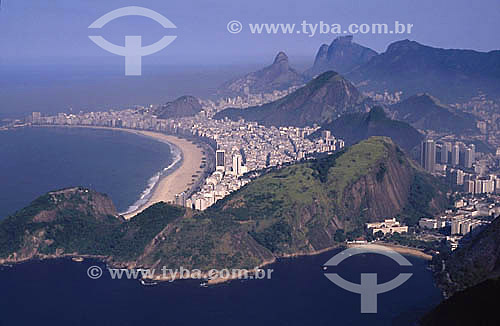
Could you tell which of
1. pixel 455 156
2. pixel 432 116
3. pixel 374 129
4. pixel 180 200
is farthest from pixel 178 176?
pixel 432 116

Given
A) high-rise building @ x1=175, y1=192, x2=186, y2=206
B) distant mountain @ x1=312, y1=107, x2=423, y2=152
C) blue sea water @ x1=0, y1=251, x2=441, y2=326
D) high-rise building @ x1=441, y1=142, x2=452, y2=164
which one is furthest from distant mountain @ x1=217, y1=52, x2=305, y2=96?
blue sea water @ x1=0, y1=251, x2=441, y2=326

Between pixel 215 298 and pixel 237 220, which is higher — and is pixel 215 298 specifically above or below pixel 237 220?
below

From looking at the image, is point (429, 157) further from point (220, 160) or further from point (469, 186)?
point (220, 160)

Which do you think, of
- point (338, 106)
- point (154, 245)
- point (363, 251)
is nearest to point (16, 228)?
point (154, 245)

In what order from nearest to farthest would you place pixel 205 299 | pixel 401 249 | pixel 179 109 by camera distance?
1. pixel 205 299
2. pixel 401 249
3. pixel 179 109

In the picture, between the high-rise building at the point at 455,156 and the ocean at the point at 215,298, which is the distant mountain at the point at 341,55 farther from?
the ocean at the point at 215,298
